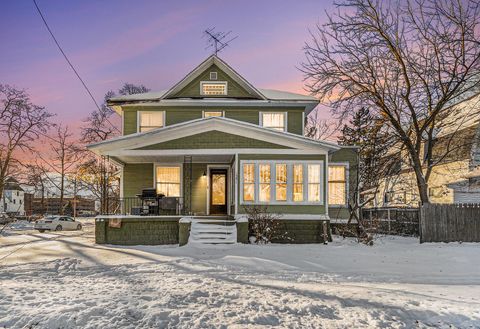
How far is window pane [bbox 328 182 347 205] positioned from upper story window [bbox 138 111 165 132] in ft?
29.6

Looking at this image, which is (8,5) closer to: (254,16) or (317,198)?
(254,16)

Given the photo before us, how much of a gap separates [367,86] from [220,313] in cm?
1528

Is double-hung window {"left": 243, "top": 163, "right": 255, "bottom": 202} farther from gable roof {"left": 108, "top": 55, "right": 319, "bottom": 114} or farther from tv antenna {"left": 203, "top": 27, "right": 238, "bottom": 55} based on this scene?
tv antenna {"left": 203, "top": 27, "right": 238, "bottom": 55}

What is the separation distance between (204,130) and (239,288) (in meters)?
9.27

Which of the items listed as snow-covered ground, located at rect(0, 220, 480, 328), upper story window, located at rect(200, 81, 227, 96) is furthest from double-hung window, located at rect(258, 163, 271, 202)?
upper story window, located at rect(200, 81, 227, 96)

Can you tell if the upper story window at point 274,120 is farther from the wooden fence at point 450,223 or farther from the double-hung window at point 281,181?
the wooden fence at point 450,223

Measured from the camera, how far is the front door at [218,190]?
62.3ft

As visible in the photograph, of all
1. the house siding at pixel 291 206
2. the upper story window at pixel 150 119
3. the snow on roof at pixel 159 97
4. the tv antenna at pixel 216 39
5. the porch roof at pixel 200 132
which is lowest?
the house siding at pixel 291 206

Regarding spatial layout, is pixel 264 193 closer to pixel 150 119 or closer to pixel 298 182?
pixel 298 182

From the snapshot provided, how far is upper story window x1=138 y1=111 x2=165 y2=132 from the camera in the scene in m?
19.4

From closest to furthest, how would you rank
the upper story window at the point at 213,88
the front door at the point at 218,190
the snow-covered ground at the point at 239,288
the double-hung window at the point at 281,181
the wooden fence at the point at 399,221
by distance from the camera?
the snow-covered ground at the point at 239,288 → the double-hung window at the point at 281,181 → the wooden fence at the point at 399,221 → the front door at the point at 218,190 → the upper story window at the point at 213,88

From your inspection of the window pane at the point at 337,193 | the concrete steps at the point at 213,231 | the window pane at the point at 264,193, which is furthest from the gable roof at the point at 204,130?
the window pane at the point at 337,193

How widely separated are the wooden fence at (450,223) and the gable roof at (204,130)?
4.57 m

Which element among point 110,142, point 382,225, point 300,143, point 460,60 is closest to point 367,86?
point 460,60
